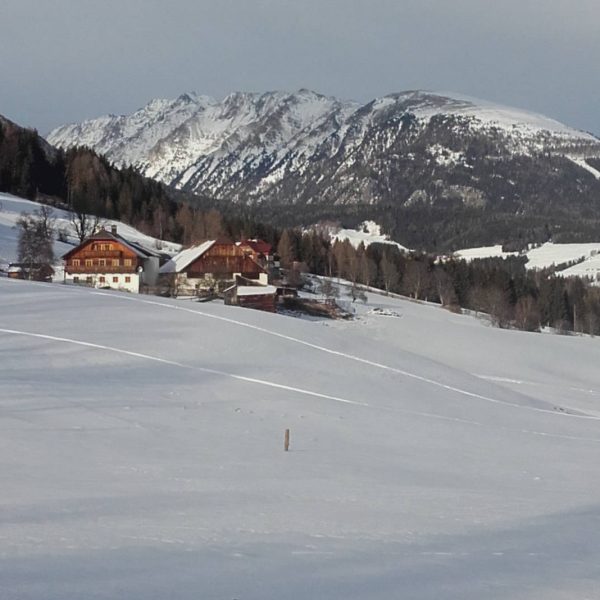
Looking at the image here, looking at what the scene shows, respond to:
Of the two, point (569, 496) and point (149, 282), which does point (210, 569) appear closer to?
point (569, 496)

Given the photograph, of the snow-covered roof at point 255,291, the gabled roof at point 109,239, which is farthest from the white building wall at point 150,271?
the snow-covered roof at point 255,291

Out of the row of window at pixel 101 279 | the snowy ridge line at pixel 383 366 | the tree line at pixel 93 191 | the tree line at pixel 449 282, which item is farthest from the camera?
the tree line at pixel 449 282

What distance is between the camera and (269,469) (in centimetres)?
1794

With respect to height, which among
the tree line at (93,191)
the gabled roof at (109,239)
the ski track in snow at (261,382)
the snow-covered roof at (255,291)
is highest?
the tree line at (93,191)

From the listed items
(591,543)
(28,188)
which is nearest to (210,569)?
(591,543)

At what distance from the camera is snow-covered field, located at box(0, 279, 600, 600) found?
971 centimetres

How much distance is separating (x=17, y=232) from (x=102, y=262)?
19.5m

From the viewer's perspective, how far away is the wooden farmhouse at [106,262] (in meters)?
88.3

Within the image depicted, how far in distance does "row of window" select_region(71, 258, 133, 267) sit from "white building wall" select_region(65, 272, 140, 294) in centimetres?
108

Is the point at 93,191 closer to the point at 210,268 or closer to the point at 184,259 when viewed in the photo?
the point at 184,259

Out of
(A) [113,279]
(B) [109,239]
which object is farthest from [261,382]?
(A) [113,279]

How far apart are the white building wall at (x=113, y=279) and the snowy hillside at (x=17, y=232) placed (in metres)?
7.51

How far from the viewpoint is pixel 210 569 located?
379 inches

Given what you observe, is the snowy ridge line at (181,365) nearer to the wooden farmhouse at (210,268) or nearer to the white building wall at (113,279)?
the white building wall at (113,279)
